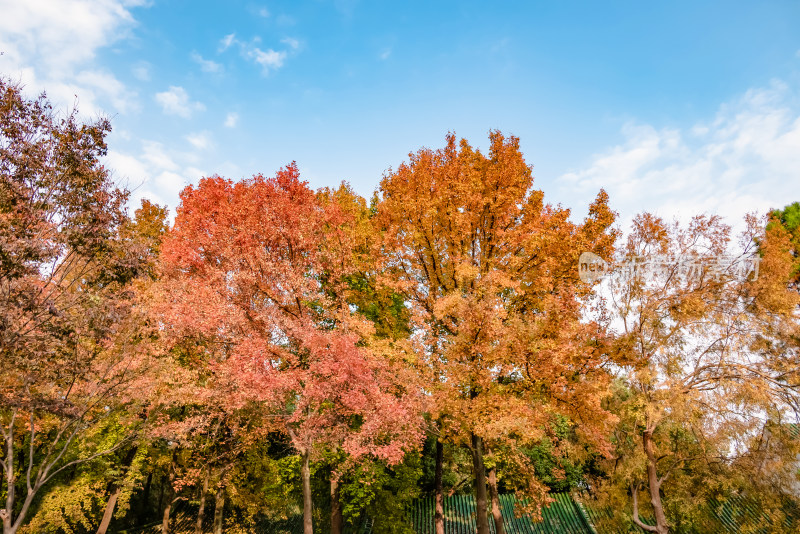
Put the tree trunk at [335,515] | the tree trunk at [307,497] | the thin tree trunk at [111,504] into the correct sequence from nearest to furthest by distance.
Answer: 1. the tree trunk at [307,497]
2. the tree trunk at [335,515]
3. the thin tree trunk at [111,504]

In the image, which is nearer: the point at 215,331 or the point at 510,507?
the point at 215,331

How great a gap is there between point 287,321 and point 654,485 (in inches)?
508

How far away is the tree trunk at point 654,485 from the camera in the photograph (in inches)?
451

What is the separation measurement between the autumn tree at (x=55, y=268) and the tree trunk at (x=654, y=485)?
1669 centimetres

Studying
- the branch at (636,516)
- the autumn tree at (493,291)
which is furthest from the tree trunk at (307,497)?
the branch at (636,516)

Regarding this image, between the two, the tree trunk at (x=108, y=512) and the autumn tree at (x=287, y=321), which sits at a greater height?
the autumn tree at (x=287, y=321)

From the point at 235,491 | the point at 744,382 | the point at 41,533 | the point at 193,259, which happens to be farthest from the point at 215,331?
the point at 744,382

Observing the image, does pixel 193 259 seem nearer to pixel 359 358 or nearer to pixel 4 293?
pixel 4 293

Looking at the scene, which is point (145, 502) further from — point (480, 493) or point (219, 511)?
point (480, 493)

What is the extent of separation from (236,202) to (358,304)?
6161 mm

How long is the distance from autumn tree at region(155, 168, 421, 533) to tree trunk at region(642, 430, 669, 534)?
25.1 ft

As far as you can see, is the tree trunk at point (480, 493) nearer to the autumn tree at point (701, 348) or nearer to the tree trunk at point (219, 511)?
the autumn tree at point (701, 348)

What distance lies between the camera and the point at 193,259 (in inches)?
568

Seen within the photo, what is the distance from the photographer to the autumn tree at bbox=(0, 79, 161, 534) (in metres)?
8.48
